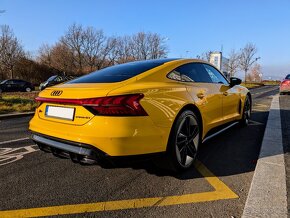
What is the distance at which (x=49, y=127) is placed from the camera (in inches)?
121

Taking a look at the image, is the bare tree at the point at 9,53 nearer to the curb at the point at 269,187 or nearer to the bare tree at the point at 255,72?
the curb at the point at 269,187

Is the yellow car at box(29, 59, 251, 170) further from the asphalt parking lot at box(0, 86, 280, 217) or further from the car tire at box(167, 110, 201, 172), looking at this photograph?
the asphalt parking lot at box(0, 86, 280, 217)

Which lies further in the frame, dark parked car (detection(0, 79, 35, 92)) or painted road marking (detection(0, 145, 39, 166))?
dark parked car (detection(0, 79, 35, 92))

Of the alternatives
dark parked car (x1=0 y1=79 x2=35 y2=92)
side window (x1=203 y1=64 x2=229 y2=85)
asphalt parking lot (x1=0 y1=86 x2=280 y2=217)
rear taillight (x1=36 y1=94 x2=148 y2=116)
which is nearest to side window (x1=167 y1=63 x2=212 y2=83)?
side window (x1=203 y1=64 x2=229 y2=85)

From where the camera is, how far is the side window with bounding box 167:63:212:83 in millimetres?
3547

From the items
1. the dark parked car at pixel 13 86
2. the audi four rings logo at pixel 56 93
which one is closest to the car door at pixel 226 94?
the audi four rings logo at pixel 56 93

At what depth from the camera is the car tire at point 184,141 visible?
3.12m

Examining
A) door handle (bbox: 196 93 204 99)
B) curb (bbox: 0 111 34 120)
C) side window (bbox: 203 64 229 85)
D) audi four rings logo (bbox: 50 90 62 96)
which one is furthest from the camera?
curb (bbox: 0 111 34 120)

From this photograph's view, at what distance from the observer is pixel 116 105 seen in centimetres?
268

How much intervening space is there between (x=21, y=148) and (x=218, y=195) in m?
3.30

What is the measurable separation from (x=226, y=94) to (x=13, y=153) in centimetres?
356

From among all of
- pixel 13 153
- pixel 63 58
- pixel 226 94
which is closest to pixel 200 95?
pixel 226 94

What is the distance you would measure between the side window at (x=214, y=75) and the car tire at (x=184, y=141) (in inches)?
44.5

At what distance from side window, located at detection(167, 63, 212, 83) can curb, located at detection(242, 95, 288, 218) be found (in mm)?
1377
